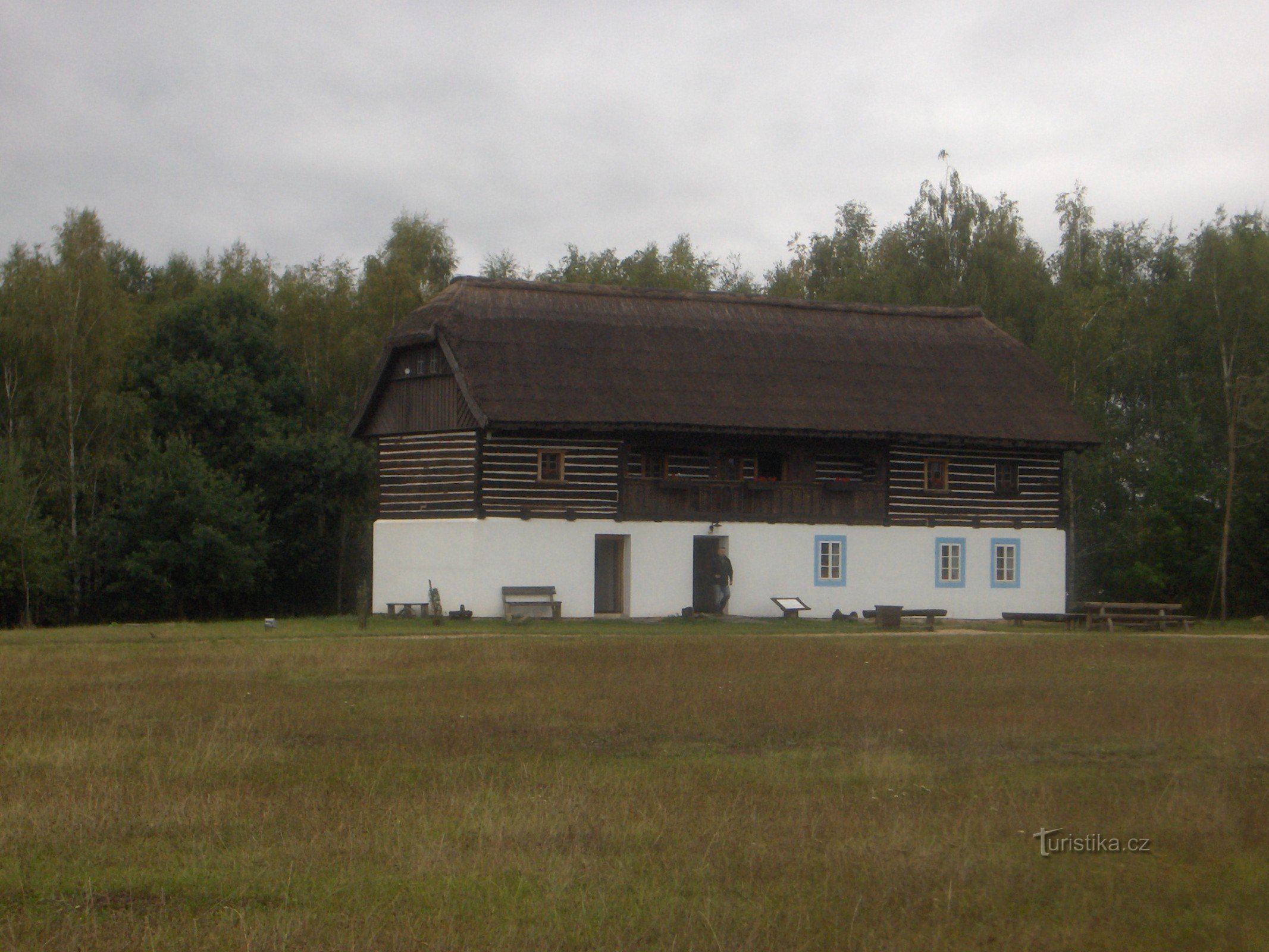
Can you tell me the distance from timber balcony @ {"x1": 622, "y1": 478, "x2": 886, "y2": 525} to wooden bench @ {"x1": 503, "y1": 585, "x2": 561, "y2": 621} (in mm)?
3236

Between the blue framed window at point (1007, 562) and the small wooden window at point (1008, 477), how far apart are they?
4.48 feet

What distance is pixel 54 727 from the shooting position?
1409 cm

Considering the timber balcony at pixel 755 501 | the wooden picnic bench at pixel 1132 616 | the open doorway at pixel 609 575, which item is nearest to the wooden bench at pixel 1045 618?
the wooden picnic bench at pixel 1132 616

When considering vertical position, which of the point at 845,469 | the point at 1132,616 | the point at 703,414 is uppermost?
the point at 703,414

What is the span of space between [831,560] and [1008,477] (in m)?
6.32

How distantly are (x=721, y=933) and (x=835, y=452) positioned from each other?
33254 mm

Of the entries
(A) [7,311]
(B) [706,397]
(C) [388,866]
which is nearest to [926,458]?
(B) [706,397]

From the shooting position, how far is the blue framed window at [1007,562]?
139 feet

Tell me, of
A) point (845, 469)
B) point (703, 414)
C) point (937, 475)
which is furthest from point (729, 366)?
point (937, 475)

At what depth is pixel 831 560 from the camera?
131 ft

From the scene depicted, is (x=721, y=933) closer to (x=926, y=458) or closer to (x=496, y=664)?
(x=496, y=664)

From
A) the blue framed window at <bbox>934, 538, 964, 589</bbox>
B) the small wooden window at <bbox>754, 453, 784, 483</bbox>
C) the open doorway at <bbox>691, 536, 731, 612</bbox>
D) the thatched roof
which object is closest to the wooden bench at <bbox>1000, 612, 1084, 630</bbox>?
the blue framed window at <bbox>934, 538, 964, 589</bbox>

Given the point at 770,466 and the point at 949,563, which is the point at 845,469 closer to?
the point at 770,466

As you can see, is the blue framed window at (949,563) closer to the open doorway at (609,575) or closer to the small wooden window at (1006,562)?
the small wooden window at (1006,562)
